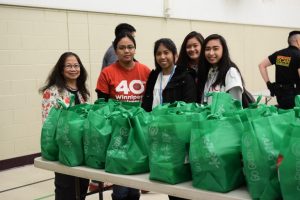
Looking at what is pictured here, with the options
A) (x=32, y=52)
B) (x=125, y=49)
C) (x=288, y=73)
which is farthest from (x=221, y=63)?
(x=32, y=52)

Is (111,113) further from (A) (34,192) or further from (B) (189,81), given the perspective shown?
(A) (34,192)

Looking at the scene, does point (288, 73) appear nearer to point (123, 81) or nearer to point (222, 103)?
point (123, 81)

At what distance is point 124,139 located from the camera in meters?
1.67

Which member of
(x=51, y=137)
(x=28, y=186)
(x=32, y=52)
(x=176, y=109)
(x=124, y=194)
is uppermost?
(x=32, y=52)

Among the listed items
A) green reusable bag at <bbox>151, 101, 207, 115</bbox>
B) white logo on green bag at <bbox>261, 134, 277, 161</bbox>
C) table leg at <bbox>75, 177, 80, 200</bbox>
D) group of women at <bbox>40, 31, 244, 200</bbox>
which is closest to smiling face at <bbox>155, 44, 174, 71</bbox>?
group of women at <bbox>40, 31, 244, 200</bbox>

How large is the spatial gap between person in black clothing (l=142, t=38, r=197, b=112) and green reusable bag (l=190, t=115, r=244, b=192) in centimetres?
95

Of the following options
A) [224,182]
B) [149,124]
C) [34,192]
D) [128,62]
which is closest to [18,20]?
[34,192]

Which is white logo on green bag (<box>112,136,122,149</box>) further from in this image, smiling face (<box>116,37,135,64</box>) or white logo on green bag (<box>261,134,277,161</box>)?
smiling face (<box>116,37,135,64</box>)

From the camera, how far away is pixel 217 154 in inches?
52.7

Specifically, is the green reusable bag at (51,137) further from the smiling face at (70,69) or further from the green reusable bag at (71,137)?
the smiling face at (70,69)

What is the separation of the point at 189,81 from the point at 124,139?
84 centimetres

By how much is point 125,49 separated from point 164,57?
0.27 meters

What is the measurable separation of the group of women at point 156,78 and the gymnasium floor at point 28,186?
89cm

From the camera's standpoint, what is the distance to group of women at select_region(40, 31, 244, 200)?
7.64 ft
